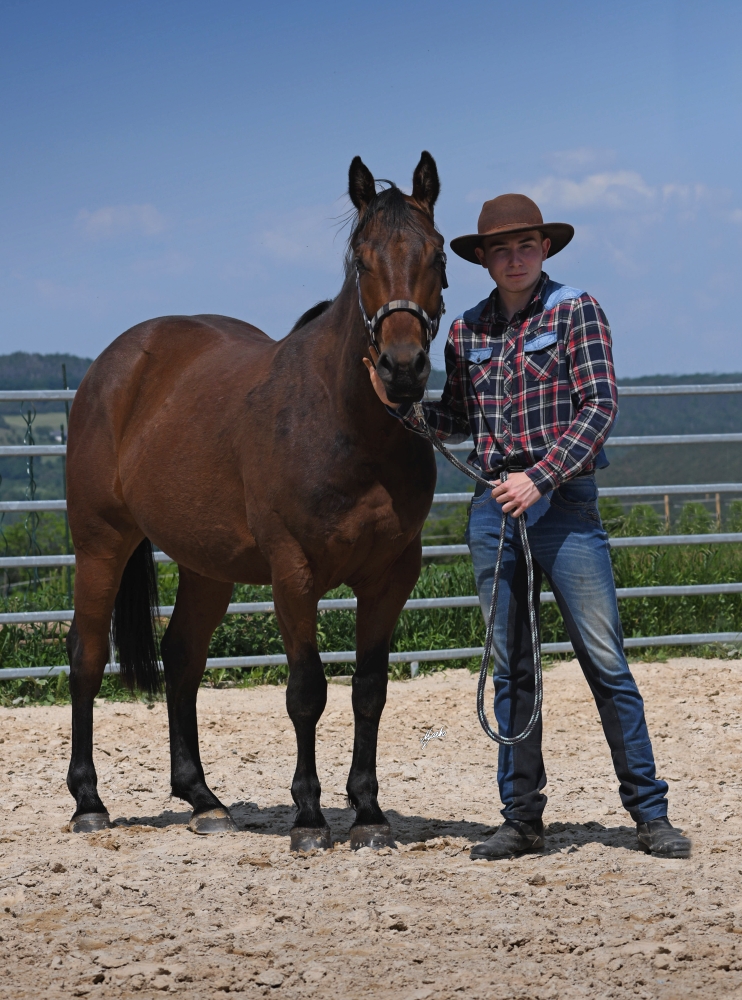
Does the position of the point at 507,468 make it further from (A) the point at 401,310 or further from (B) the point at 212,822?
(B) the point at 212,822

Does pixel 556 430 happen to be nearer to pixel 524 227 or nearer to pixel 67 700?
pixel 524 227

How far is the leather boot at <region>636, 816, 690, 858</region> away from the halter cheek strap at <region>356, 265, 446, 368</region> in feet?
5.72

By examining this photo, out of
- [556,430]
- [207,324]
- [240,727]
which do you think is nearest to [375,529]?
[556,430]

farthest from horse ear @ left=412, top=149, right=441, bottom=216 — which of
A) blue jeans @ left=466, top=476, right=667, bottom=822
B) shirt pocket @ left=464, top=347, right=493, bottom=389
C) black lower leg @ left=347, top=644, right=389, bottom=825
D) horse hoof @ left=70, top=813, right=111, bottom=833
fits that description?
horse hoof @ left=70, top=813, right=111, bottom=833

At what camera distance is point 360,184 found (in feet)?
11.3

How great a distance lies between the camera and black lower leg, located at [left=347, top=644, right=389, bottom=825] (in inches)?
149

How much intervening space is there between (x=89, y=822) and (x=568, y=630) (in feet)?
6.78

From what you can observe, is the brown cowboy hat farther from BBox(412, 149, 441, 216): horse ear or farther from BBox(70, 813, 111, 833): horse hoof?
BBox(70, 813, 111, 833): horse hoof

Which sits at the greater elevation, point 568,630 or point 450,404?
point 450,404

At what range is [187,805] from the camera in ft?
15.3

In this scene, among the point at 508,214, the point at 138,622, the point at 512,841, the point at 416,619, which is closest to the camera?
the point at 508,214

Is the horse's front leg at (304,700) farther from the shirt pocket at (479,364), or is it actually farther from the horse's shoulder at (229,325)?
the horse's shoulder at (229,325)

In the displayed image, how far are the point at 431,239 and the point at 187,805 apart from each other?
8.98ft

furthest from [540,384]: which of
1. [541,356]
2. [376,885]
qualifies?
[376,885]
